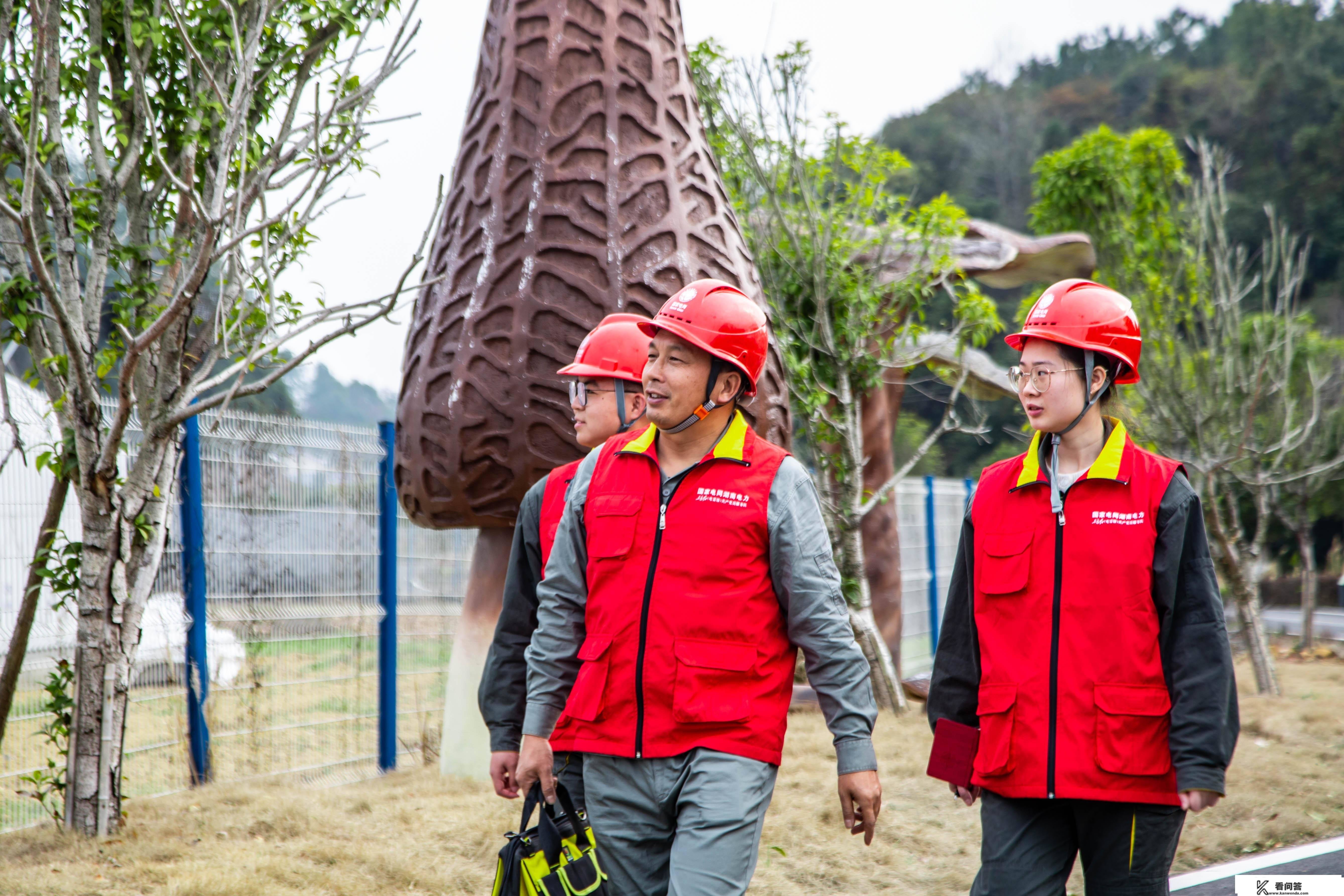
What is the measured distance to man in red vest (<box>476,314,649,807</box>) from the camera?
322 cm

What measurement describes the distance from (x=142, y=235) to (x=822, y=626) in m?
4.08

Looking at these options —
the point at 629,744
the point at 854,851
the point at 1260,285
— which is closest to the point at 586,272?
the point at 854,851

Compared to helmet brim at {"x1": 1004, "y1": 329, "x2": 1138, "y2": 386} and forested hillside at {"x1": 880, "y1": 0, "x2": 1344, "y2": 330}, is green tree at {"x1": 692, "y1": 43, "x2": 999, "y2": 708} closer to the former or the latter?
helmet brim at {"x1": 1004, "y1": 329, "x2": 1138, "y2": 386}

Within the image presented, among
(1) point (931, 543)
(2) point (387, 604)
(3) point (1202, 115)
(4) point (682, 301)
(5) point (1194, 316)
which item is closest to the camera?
(4) point (682, 301)

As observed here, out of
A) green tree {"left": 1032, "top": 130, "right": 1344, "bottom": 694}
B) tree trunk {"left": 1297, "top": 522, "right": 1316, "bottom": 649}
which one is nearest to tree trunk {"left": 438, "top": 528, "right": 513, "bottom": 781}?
green tree {"left": 1032, "top": 130, "right": 1344, "bottom": 694}

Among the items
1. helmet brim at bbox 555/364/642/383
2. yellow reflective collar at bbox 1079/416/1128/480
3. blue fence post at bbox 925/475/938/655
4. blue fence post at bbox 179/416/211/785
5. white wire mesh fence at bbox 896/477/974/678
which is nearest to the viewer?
yellow reflective collar at bbox 1079/416/1128/480

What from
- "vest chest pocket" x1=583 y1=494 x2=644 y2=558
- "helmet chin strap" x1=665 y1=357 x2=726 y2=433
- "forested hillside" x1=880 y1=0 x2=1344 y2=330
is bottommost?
"vest chest pocket" x1=583 y1=494 x2=644 y2=558

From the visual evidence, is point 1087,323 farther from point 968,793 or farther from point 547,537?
point 547,537

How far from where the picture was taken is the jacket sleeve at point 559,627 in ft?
9.85

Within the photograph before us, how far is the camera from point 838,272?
9219 mm

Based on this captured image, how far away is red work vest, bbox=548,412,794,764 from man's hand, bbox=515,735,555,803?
0.22 feet

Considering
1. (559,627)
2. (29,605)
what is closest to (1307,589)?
(29,605)

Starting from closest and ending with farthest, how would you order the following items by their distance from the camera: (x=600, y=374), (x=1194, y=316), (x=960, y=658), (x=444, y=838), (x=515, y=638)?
(x=960, y=658), (x=515, y=638), (x=600, y=374), (x=444, y=838), (x=1194, y=316)

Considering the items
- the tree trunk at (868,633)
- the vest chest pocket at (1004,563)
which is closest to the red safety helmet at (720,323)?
the vest chest pocket at (1004,563)
